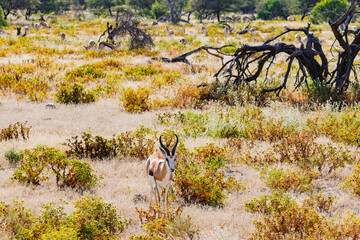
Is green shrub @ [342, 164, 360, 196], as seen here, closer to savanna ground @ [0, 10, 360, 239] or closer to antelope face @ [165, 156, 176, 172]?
savanna ground @ [0, 10, 360, 239]

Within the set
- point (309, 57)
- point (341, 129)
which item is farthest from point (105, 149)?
point (309, 57)

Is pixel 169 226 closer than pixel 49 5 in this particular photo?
Yes

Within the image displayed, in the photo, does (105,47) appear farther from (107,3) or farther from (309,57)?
(107,3)

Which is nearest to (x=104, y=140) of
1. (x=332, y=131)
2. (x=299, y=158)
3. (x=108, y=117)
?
(x=108, y=117)

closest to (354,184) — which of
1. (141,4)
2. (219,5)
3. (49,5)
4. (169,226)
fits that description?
(169,226)

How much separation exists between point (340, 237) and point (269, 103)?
6416 mm

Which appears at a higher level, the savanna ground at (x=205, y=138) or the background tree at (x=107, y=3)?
the background tree at (x=107, y=3)

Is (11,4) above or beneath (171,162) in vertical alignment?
above

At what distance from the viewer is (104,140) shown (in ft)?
20.1

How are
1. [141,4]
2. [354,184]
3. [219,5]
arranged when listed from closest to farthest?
[354,184] → [219,5] → [141,4]

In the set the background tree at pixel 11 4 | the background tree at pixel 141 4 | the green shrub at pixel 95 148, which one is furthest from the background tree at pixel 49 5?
the green shrub at pixel 95 148

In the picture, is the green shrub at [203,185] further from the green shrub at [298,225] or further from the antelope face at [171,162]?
the antelope face at [171,162]

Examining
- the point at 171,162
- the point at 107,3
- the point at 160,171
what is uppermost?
the point at 107,3

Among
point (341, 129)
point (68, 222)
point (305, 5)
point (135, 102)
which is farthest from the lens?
point (305, 5)
